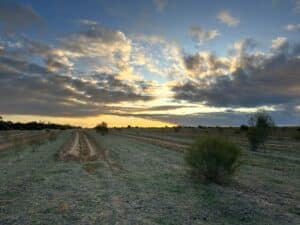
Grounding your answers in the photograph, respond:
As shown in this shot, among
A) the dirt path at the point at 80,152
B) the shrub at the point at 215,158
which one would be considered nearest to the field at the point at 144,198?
the shrub at the point at 215,158

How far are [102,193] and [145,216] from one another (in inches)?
151

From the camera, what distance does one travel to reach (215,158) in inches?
683

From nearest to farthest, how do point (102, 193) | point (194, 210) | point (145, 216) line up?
point (145, 216) < point (194, 210) < point (102, 193)

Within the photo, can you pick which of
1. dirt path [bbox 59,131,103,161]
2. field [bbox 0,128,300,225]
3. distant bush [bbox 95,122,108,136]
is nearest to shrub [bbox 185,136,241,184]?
field [bbox 0,128,300,225]

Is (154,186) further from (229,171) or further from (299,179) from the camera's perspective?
(299,179)

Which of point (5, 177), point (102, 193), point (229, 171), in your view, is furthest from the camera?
point (5, 177)

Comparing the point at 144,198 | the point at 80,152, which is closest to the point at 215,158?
the point at 144,198

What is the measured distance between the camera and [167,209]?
12.0 m

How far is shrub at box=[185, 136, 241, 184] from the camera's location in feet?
57.0

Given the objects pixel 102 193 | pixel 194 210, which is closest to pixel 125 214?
pixel 194 210

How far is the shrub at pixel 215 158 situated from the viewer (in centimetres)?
1736

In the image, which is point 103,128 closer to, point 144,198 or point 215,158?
point 215,158

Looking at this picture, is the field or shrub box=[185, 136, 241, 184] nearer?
the field

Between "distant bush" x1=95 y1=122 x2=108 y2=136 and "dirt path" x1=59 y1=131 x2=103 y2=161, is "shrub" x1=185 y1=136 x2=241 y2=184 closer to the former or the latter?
"dirt path" x1=59 y1=131 x2=103 y2=161
